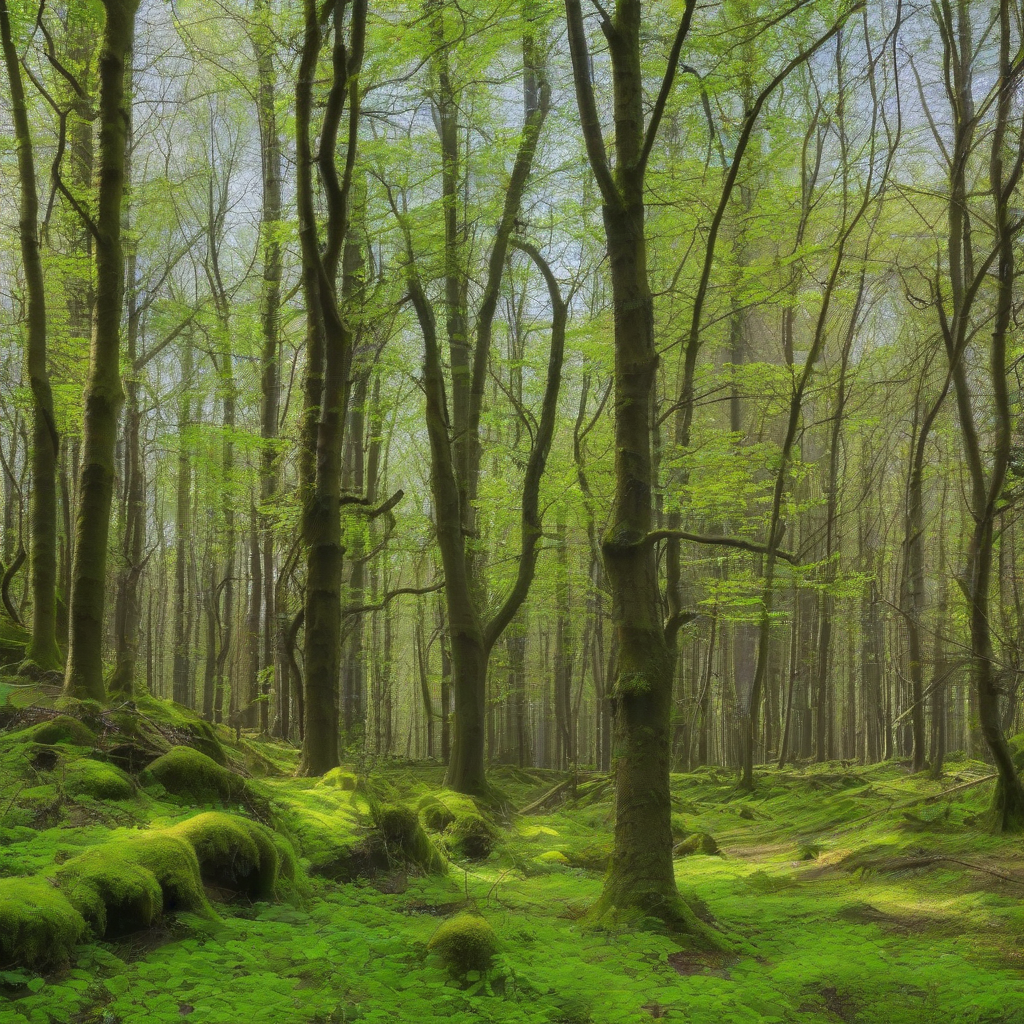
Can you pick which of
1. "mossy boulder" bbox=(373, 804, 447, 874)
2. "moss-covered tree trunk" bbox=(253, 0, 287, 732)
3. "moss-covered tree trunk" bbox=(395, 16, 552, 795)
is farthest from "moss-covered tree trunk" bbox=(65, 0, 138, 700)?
"moss-covered tree trunk" bbox=(253, 0, 287, 732)

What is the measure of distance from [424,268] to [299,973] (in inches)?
349

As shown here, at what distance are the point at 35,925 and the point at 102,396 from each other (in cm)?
437

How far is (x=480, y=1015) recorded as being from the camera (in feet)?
11.8

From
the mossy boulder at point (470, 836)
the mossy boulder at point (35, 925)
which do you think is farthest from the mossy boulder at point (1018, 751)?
the mossy boulder at point (35, 925)

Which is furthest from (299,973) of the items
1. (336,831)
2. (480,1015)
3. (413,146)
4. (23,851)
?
(413,146)

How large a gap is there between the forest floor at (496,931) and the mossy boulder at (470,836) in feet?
0.24

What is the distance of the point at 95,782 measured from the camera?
16.7 feet

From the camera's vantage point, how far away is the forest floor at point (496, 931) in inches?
134

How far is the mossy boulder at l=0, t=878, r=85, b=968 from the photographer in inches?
118

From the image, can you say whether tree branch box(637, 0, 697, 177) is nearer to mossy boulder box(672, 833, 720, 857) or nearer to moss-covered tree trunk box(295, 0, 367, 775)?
moss-covered tree trunk box(295, 0, 367, 775)

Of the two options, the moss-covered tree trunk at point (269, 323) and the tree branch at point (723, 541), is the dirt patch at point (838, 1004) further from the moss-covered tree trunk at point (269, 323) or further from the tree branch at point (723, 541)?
the moss-covered tree trunk at point (269, 323)

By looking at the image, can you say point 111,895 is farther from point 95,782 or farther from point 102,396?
point 102,396

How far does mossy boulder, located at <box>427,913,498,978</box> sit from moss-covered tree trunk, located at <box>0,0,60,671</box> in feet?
16.9

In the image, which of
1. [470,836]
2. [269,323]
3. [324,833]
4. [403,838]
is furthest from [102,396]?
[269,323]
